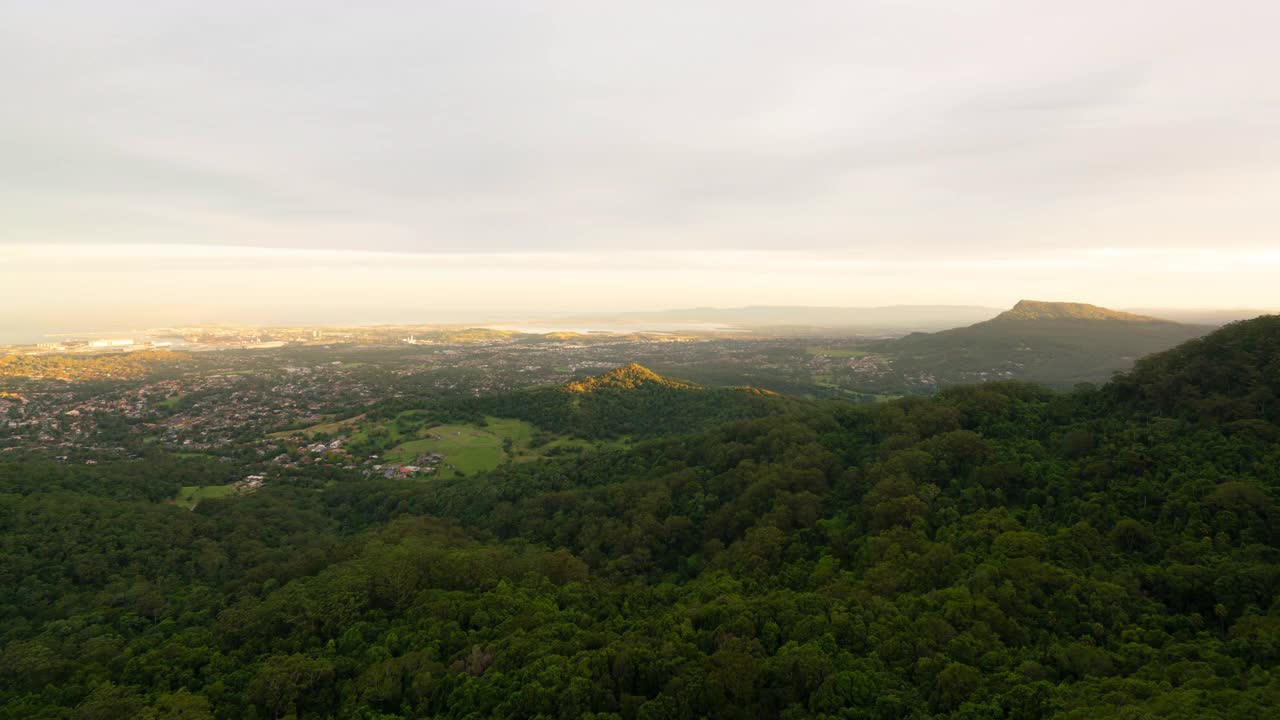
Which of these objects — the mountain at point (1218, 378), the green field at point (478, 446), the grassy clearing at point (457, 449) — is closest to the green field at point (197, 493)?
the green field at point (478, 446)

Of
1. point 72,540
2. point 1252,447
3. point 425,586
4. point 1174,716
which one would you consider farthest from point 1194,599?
point 72,540

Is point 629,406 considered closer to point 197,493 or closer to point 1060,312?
point 197,493

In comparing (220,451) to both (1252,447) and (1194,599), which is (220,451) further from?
(1252,447)

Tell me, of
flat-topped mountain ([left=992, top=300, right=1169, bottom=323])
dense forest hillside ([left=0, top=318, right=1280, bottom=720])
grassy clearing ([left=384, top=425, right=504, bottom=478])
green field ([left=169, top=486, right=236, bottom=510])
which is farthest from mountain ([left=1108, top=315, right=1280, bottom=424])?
flat-topped mountain ([left=992, top=300, right=1169, bottom=323])

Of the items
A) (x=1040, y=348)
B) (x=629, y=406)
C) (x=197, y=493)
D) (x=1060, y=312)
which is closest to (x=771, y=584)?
(x=629, y=406)

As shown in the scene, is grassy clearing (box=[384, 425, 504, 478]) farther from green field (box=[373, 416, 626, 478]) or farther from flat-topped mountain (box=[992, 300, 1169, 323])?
flat-topped mountain (box=[992, 300, 1169, 323])

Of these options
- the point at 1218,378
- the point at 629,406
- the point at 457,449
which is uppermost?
the point at 1218,378
